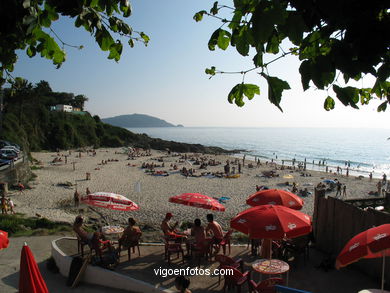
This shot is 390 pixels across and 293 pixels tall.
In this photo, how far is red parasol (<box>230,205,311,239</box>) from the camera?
531 centimetres

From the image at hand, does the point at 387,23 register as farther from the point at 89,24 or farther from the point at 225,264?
the point at 225,264

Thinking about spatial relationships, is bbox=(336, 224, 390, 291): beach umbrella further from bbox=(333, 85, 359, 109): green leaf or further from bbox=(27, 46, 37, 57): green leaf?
bbox=(27, 46, 37, 57): green leaf

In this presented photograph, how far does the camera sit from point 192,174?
33.6m

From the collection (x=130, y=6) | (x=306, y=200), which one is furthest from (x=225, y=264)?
(x=306, y=200)

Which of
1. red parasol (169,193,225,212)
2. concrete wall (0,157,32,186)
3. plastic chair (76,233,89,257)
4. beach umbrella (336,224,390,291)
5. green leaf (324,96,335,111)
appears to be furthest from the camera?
concrete wall (0,157,32,186)

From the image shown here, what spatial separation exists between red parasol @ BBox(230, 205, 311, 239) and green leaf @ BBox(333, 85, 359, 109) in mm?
4187

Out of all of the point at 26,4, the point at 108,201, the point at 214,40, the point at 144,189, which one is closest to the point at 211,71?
the point at 214,40

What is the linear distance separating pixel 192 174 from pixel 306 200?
44.6 feet

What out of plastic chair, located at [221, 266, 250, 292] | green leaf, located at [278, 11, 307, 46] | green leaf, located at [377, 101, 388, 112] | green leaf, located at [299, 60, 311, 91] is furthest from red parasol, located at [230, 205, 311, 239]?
green leaf, located at [278, 11, 307, 46]

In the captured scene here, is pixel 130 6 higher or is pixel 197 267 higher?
pixel 130 6

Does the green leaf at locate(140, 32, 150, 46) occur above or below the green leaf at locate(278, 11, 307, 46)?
above

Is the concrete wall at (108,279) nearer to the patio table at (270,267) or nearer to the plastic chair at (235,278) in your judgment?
the plastic chair at (235,278)

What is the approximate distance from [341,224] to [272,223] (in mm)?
2605

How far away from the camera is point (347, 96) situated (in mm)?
1466
